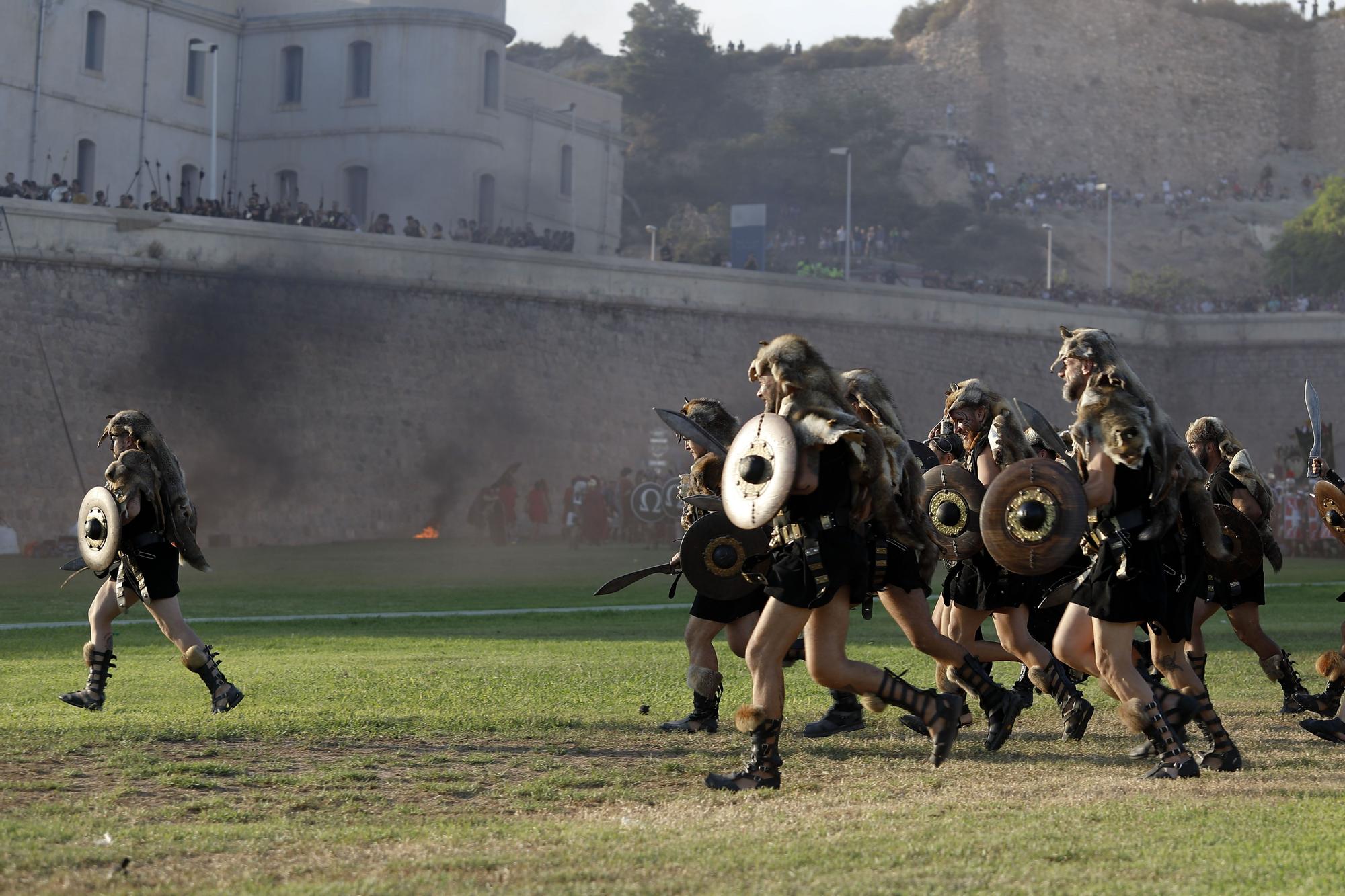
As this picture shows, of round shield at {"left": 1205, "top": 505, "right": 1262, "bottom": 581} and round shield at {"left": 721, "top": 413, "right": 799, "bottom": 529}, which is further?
round shield at {"left": 1205, "top": 505, "right": 1262, "bottom": 581}

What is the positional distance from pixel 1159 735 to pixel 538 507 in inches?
1251

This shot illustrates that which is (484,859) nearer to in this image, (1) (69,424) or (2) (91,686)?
(2) (91,686)

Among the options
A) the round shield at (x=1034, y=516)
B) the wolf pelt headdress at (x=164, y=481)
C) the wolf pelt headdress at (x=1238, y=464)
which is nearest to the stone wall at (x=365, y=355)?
the wolf pelt headdress at (x=164, y=481)

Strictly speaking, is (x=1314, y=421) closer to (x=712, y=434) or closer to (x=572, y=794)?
(x=712, y=434)

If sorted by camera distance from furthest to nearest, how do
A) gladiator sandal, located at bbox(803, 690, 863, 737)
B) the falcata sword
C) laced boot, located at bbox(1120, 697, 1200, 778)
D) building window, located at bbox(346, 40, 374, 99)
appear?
building window, located at bbox(346, 40, 374, 99), the falcata sword, gladiator sandal, located at bbox(803, 690, 863, 737), laced boot, located at bbox(1120, 697, 1200, 778)

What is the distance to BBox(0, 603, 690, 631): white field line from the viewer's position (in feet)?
55.6

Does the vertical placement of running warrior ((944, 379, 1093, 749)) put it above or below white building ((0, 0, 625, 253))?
below

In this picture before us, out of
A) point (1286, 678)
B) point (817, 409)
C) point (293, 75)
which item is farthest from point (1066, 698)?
point (293, 75)

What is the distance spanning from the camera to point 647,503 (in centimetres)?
3719

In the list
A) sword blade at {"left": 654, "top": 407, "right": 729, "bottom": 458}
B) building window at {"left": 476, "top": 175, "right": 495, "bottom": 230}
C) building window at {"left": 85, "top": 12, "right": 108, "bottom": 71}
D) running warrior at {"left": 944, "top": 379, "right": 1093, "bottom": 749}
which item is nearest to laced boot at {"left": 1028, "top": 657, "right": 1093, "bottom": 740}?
running warrior at {"left": 944, "top": 379, "right": 1093, "bottom": 749}

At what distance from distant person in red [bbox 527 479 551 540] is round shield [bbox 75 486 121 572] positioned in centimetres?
2894

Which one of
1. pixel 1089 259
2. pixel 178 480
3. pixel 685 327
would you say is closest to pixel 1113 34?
pixel 1089 259

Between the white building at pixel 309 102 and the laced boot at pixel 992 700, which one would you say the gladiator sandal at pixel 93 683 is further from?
the white building at pixel 309 102

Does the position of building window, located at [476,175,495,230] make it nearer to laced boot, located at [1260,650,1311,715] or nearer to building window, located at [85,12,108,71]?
building window, located at [85,12,108,71]
